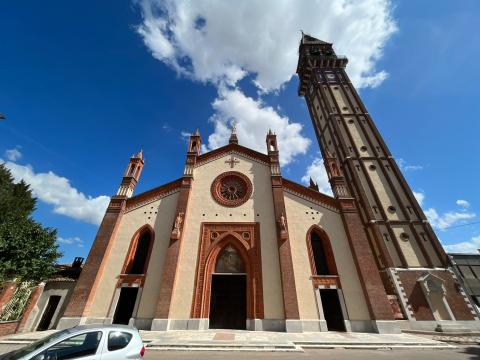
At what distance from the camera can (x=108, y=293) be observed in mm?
15039

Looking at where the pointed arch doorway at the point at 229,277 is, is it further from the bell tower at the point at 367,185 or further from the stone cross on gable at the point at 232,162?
the bell tower at the point at 367,185

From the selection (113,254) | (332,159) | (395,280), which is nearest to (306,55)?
(332,159)

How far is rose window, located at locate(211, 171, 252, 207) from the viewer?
18.3 metres

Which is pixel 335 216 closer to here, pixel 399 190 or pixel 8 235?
pixel 399 190

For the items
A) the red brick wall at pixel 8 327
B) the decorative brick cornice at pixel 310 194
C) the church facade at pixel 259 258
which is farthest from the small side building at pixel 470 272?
the red brick wall at pixel 8 327

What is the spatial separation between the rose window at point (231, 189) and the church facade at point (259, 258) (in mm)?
89

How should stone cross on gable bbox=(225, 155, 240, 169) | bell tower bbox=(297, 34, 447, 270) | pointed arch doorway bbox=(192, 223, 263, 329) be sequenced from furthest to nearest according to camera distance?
stone cross on gable bbox=(225, 155, 240, 169) < bell tower bbox=(297, 34, 447, 270) < pointed arch doorway bbox=(192, 223, 263, 329)

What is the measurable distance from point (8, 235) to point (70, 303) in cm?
591

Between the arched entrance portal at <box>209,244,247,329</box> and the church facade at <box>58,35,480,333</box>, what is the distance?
68 mm

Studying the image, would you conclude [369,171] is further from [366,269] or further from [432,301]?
[366,269]

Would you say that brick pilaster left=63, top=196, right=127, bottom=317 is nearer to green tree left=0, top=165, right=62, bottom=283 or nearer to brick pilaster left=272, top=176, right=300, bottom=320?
green tree left=0, top=165, right=62, bottom=283

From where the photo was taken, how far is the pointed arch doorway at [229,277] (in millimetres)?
14375

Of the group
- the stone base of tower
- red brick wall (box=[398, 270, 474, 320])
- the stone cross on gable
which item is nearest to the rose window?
the stone cross on gable

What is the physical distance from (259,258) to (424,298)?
13556mm
